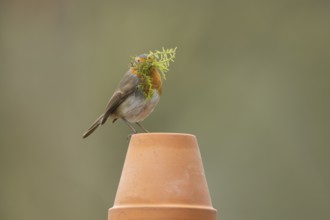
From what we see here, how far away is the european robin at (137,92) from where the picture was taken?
2885 mm

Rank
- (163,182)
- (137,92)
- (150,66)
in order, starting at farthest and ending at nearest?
1. (137,92)
2. (150,66)
3. (163,182)

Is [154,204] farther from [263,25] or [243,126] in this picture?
[263,25]

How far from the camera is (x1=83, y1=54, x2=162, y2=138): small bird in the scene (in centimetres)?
302

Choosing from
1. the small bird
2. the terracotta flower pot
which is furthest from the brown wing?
the terracotta flower pot

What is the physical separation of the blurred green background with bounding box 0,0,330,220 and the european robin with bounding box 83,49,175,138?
12.5ft

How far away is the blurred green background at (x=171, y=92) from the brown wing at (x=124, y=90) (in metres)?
3.82

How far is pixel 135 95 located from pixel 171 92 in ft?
14.1

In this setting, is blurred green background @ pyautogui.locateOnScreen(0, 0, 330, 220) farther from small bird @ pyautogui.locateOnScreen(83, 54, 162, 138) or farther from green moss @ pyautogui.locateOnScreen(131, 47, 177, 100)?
green moss @ pyautogui.locateOnScreen(131, 47, 177, 100)

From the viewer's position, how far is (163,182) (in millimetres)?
2299

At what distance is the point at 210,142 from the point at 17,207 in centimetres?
181

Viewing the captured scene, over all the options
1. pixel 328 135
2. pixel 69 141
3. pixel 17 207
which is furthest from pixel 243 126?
pixel 17 207

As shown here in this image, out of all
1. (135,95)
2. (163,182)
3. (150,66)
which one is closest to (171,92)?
(135,95)

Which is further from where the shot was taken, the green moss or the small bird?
the small bird

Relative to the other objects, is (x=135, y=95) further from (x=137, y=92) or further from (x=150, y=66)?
(x=150, y=66)
